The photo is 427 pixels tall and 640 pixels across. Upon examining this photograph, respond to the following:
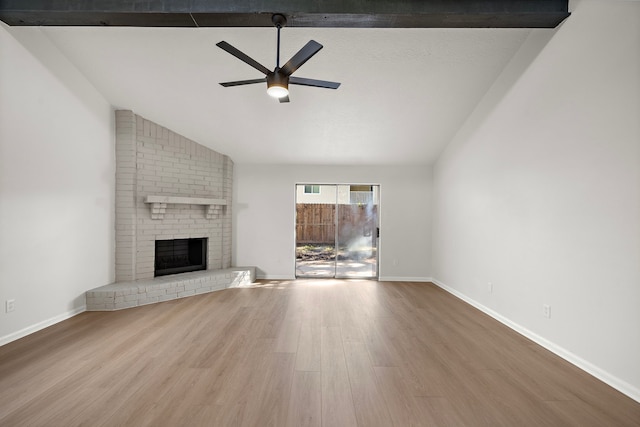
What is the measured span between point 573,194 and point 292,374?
2798 millimetres

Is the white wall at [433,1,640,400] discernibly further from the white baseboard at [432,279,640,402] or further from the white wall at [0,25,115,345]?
the white wall at [0,25,115,345]

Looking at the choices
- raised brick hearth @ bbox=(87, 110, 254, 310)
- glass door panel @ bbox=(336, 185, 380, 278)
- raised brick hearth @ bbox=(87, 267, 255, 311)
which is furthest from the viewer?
glass door panel @ bbox=(336, 185, 380, 278)

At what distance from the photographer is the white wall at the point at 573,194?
2227 mm

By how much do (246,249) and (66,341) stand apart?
335 centimetres

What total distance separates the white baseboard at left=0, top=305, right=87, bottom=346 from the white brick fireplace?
75cm

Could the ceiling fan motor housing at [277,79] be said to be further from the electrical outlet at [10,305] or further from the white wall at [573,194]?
the electrical outlet at [10,305]

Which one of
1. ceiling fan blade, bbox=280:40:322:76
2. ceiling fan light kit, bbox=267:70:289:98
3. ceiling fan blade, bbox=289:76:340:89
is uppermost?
ceiling fan blade, bbox=280:40:322:76

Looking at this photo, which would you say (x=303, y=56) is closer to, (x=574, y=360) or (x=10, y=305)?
(x=574, y=360)

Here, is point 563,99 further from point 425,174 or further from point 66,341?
point 66,341

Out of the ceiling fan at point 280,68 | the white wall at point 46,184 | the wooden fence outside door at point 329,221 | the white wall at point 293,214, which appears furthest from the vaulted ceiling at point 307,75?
the wooden fence outside door at point 329,221

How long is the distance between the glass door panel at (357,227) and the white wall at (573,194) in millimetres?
2416

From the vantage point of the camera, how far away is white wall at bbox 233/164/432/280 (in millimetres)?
6105

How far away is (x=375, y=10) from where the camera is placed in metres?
2.61

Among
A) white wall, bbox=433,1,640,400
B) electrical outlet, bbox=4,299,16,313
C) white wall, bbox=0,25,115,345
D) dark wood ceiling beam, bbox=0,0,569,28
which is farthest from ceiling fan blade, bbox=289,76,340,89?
electrical outlet, bbox=4,299,16,313
